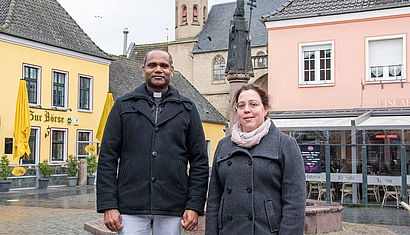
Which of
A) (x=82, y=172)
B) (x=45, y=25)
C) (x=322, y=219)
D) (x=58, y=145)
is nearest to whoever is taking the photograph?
(x=322, y=219)

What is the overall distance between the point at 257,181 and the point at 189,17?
153 ft

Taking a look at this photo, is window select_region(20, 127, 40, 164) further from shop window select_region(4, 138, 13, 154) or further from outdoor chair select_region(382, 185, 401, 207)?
outdoor chair select_region(382, 185, 401, 207)

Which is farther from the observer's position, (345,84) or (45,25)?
(45,25)

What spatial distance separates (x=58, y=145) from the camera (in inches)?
1004

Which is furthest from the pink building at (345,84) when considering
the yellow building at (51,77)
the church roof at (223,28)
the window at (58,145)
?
the church roof at (223,28)

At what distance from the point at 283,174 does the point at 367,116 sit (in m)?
15.1

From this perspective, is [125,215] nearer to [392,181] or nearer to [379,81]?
[392,181]

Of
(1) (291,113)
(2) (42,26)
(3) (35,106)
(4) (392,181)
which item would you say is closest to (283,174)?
(4) (392,181)

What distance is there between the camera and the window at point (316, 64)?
771 inches

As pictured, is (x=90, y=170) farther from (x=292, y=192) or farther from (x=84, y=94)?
(x=292, y=192)

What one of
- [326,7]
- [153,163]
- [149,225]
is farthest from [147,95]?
[326,7]

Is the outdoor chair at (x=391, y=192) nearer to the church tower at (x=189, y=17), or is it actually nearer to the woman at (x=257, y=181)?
the woman at (x=257, y=181)

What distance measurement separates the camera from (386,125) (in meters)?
16.2

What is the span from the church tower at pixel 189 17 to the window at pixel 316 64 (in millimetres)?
29493
